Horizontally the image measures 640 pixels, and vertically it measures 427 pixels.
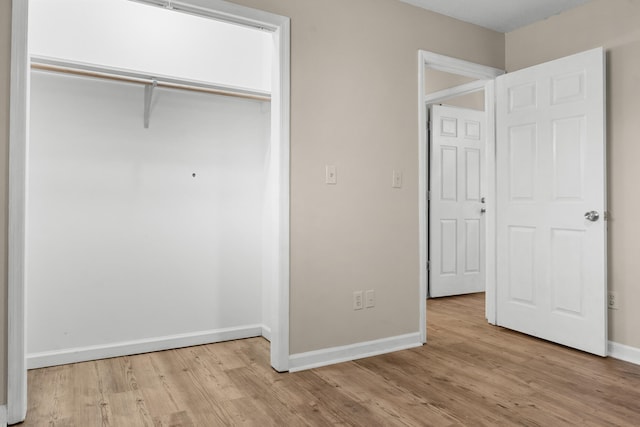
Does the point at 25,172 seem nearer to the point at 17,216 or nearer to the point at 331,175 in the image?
the point at 17,216

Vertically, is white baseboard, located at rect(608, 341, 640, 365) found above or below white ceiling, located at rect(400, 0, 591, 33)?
below

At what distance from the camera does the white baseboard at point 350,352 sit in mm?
2611

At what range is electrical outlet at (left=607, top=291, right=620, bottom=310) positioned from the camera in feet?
9.40

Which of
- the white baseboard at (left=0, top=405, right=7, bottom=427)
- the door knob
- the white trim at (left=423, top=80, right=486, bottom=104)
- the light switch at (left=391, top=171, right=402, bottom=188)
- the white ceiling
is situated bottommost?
the white baseboard at (left=0, top=405, right=7, bottom=427)

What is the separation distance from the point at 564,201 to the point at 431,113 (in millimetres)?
1955

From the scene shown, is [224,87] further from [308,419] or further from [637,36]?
[637,36]

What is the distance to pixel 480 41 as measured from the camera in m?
3.46

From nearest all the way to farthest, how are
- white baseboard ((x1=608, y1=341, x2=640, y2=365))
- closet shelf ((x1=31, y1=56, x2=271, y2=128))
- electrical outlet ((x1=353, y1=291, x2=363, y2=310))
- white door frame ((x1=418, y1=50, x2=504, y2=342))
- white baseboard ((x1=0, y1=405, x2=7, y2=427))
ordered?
white baseboard ((x1=0, y1=405, x2=7, y2=427)) < closet shelf ((x1=31, y1=56, x2=271, y2=128)) < white baseboard ((x1=608, y1=341, x2=640, y2=365)) < electrical outlet ((x1=353, y1=291, x2=363, y2=310)) < white door frame ((x1=418, y1=50, x2=504, y2=342))

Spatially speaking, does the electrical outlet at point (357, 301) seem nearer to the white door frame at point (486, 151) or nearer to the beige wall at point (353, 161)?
the beige wall at point (353, 161)

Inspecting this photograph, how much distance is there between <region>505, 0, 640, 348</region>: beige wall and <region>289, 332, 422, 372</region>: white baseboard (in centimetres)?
136

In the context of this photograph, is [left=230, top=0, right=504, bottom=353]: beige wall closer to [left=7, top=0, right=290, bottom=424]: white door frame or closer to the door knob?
[left=7, top=0, right=290, bottom=424]: white door frame

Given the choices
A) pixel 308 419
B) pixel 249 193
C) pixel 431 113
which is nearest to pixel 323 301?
pixel 308 419

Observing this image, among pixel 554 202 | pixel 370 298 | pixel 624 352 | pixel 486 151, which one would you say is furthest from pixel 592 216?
pixel 370 298

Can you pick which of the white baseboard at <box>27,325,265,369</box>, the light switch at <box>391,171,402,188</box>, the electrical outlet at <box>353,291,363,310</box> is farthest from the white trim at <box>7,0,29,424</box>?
the light switch at <box>391,171,402,188</box>
